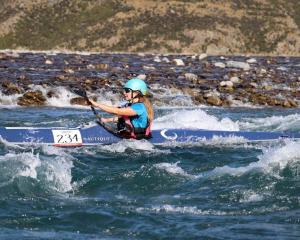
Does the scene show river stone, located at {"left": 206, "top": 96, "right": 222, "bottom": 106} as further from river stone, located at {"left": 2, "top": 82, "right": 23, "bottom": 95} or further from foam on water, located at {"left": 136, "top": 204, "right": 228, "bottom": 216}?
foam on water, located at {"left": 136, "top": 204, "right": 228, "bottom": 216}

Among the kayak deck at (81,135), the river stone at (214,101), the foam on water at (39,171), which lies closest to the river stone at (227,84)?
the river stone at (214,101)

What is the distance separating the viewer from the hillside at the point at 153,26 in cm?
13988

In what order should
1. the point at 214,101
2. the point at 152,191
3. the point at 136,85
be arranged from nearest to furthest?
1. the point at 152,191
2. the point at 136,85
3. the point at 214,101

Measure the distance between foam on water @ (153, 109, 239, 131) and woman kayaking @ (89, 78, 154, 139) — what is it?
293cm

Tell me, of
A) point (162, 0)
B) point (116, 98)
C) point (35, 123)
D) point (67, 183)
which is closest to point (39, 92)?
point (116, 98)

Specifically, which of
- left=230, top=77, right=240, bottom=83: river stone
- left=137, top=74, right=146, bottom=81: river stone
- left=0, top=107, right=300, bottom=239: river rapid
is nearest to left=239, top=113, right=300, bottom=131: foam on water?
left=0, top=107, right=300, bottom=239: river rapid

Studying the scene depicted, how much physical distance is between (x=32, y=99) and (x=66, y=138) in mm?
13421

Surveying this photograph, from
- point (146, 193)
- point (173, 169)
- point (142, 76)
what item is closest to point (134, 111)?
point (173, 169)

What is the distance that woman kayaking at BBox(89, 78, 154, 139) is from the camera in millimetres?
16375

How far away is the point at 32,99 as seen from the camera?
30109mm

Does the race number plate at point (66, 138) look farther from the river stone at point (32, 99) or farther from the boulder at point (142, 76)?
the boulder at point (142, 76)

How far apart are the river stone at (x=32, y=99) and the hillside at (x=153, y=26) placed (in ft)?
347

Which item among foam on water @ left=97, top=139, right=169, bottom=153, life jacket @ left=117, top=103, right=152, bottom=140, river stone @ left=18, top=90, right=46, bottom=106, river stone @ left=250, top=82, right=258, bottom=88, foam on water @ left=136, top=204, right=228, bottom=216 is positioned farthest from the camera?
river stone @ left=250, top=82, right=258, bottom=88

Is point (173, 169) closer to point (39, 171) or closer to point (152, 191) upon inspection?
point (152, 191)
